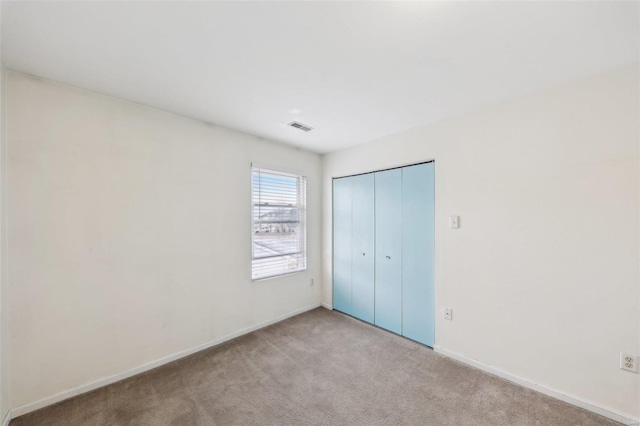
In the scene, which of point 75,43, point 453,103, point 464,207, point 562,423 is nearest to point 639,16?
point 453,103

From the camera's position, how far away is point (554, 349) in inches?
77.9

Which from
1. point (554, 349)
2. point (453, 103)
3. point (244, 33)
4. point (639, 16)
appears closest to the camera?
→ point (639, 16)

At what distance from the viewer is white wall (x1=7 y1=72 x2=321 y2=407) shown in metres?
1.82

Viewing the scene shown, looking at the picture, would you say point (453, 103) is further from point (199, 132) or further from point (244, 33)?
point (199, 132)

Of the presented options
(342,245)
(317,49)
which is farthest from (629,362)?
(317,49)

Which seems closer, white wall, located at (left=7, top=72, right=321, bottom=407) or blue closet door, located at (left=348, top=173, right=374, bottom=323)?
white wall, located at (left=7, top=72, right=321, bottom=407)

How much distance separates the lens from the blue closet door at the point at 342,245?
3.64 metres

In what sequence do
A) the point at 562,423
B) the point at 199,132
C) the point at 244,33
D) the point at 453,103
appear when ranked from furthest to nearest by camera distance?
1. the point at 199,132
2. the point at 453,103
3. the point at 562,423
4. the point at 244,33

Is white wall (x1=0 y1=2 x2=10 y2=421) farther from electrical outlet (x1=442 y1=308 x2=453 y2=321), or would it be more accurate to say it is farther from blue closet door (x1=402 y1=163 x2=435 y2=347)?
electrical outlet (x1=442 y1=308 x2=453 y2=321)

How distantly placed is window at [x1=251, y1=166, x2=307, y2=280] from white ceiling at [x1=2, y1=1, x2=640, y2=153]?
1.21 meters

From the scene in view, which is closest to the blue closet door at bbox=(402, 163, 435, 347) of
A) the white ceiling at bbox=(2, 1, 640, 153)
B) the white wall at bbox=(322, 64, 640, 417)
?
the white wall at bbox=(322, 64, 640, 417)

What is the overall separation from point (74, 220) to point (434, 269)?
3.36 meters

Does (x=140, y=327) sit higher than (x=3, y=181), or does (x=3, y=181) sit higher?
(x=3, y=181)

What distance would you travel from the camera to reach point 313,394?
2016 millimetres
